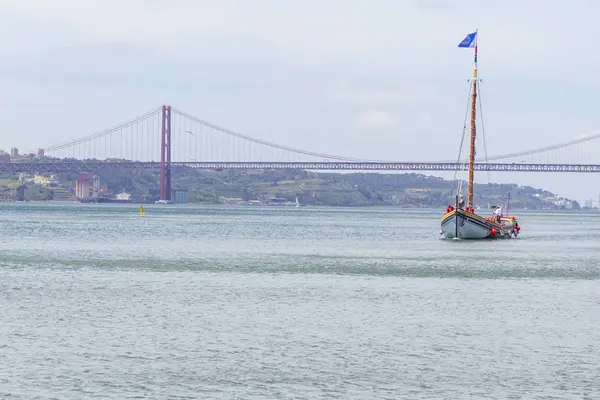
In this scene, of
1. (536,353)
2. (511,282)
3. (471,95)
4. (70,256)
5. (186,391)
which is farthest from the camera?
(471,95)

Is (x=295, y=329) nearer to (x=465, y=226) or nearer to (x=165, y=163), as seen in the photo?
(x=465, y=226)

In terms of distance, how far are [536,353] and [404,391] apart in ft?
16.2

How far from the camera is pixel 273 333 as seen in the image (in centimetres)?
2495

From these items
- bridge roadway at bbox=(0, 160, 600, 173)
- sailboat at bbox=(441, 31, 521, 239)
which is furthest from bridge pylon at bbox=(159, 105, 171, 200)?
sailboat at bbox=(441, 31, 521, 239)

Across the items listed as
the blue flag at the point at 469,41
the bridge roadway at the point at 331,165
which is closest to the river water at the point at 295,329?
the blue flag at the point at 469,41

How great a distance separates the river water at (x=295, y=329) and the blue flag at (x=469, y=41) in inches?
1110

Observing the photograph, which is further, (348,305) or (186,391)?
(348,305)

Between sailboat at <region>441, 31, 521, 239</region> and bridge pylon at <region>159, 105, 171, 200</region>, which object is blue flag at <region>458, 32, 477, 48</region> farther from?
bridge pylon at <region>159, 105, 171, 200</region>

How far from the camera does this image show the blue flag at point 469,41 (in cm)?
7519

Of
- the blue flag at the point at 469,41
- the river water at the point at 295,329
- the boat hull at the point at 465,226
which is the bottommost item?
the river water at the point at 295,329

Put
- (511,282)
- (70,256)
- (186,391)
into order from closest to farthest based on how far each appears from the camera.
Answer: (186,391)
(511,282)
(70,256)

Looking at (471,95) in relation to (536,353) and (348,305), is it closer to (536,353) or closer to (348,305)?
(348,305)

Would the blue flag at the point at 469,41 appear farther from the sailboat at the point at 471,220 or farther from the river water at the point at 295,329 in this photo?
the river water at the point at 295,329

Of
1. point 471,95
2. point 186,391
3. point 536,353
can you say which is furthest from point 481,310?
point 471,95
